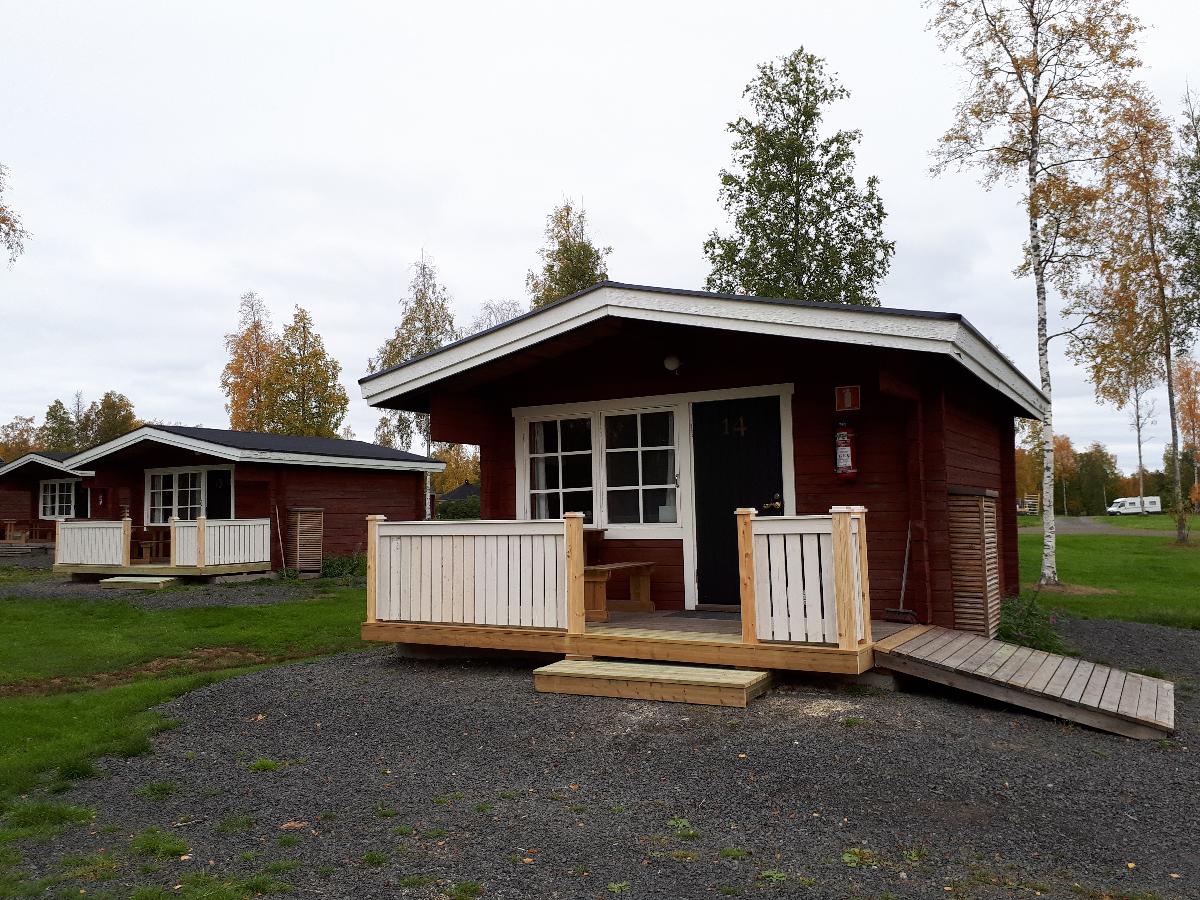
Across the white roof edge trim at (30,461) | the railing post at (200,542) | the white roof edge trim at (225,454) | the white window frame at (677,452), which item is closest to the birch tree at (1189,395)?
the white roof edge trim at (225,454)

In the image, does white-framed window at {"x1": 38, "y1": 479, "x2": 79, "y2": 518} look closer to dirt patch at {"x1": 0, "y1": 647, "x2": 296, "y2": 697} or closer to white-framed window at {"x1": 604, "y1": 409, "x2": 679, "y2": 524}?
dirt patch at {"x1": 0, "y1": 647, "x2": 296, "y2": 697}

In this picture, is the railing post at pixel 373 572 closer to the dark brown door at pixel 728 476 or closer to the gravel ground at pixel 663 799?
the gravel ground at pixel 663 799

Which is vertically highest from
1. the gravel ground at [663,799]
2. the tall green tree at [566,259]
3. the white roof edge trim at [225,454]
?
the tall green tree at [566,259]

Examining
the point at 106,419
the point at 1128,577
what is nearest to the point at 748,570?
the point at 1128,577

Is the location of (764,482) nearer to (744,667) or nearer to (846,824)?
(744,667)

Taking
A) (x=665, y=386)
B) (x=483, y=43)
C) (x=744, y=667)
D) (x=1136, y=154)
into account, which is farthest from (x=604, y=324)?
(x=1136, y=154)

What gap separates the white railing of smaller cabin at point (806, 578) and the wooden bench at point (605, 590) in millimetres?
1509

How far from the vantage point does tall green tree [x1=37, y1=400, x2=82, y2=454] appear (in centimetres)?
5519

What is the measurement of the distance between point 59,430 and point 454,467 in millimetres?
35458

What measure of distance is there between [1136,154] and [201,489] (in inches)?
755

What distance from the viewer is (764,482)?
24.0 feet

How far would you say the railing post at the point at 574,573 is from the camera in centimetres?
606

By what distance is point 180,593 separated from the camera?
14.5 metres

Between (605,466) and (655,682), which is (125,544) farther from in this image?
(655,682)
